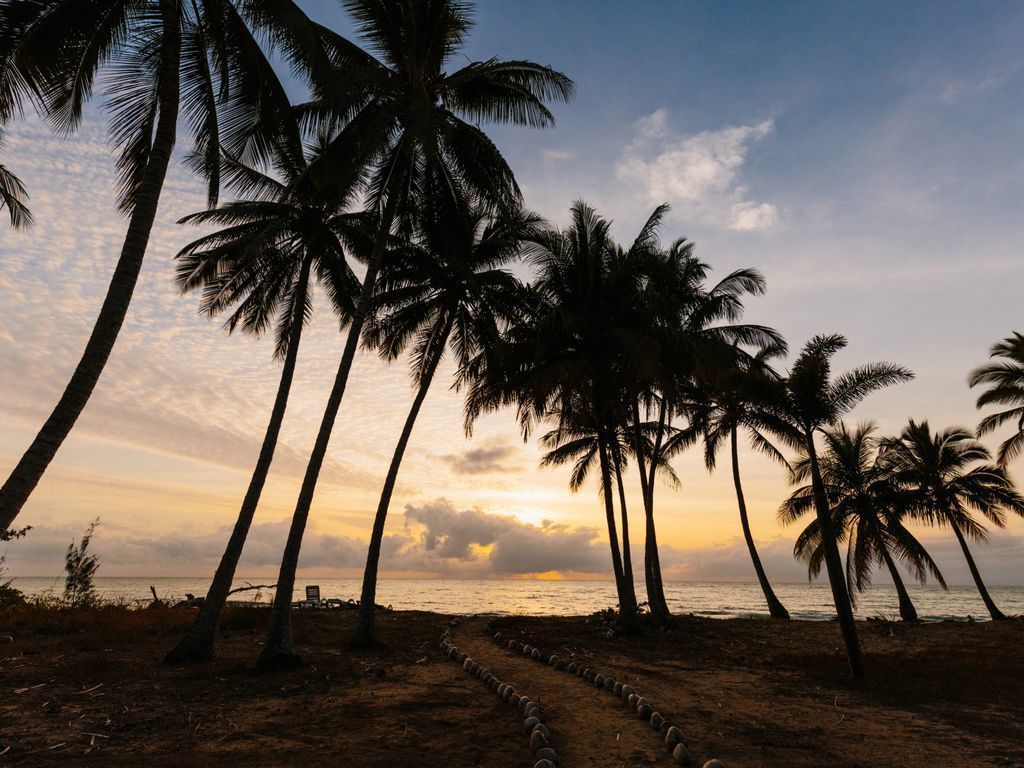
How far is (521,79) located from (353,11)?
394 centimetres

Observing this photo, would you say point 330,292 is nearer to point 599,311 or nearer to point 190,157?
point 190,157

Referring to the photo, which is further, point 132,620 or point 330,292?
point 330,292

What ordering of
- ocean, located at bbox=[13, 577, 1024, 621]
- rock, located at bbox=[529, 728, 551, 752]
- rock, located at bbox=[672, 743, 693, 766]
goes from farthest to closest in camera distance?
ocean, located at bbox=[13, 577, 1024, 621] < rock, located at bbox=[529, 728, 551, 752] < rock, located at bbox=[672, 743, 693, 766]

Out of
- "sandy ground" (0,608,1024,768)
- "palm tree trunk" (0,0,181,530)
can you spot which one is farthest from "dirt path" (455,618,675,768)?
"palm tree trunk" (0,0,181,530)

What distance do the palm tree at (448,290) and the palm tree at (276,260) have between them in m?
1.42

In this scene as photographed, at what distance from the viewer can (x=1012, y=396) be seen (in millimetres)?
21969

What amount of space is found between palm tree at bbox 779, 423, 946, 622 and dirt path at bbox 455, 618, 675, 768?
55.7 ft

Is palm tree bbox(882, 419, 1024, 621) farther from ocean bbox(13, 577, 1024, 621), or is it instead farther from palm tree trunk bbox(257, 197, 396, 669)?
palm tree trunk bbox(257, 197, 396, 669)

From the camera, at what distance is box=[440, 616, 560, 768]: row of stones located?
6.00 m

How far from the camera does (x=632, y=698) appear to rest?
26.8ft

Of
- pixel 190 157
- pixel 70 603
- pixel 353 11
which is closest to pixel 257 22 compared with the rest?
pixel 353 11

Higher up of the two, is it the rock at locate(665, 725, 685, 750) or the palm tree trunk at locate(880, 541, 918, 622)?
the palm tree trunk at locate(880, 541, 918, 622)

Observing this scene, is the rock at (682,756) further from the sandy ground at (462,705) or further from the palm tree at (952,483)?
the palm tree at (952,483)

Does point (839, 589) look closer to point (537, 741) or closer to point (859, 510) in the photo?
point (537, 741)
